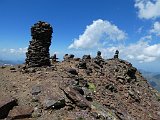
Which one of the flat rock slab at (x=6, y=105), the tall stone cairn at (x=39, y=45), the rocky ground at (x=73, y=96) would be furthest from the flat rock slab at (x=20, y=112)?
the tall stone cairn at (x=39, y=45)

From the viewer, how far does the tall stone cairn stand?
53719mm

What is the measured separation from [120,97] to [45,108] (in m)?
23.8

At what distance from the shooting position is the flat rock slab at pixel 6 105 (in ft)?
103

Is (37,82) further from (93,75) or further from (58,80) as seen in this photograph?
(93,75)

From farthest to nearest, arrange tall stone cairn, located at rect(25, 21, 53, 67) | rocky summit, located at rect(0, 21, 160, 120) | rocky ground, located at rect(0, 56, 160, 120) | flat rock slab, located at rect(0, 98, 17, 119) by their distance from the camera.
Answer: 1. tall stone cairn, located at rect(25, 21, 53, 67)
2. rocky summit, located at rect(0, 21, 160, 120)
3. rocky ground, located at rect(0, 56, 160, 120)
4. flat rock slab, located at rect(0, 98, 17, 119)

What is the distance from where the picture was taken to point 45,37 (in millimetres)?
54844

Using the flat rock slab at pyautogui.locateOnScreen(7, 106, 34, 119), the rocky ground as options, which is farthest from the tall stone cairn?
the flat rock slab at pyautogui.locateOnScreen(7, 106, 34, 119)

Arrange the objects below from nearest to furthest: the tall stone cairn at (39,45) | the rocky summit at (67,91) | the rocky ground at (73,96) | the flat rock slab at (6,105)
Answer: the flat rock slab at (6,105)
the rocky ground at (73,96)
the rocky summit at (67,91)
the tall stone cairn at (39,45)

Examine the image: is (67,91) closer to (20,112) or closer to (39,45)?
(20,112)

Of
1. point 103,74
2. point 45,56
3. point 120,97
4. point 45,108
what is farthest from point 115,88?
point 45,108

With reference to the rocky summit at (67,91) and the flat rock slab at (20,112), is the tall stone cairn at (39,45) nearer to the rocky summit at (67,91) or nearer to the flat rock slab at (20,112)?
the rocky summit at (67,91)

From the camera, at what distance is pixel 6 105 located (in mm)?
32438

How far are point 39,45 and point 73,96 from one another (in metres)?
21.0

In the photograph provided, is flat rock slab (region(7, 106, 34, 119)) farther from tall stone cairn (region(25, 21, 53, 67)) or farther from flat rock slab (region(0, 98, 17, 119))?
tall stone cairn (region(25, 21, 53, 67))
